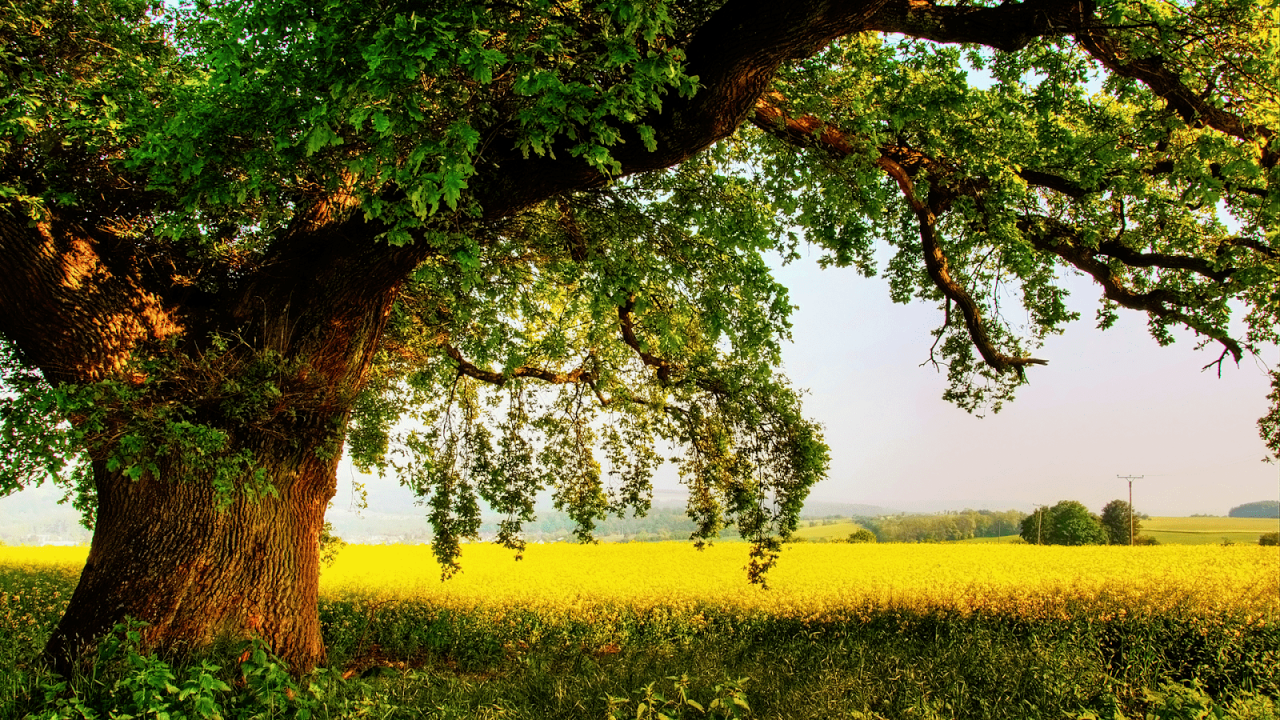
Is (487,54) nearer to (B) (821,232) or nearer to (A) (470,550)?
(B) (821,232)

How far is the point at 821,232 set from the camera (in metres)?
9.12

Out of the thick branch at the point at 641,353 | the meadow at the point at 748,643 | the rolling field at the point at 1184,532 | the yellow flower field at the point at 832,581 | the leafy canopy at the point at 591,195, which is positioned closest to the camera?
the leafy canopy at the point at 591,195

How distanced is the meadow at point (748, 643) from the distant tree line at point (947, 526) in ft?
47.3

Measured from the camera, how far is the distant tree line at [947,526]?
32.7 metres

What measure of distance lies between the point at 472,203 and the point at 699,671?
498 centimetres

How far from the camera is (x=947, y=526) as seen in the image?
35.8m

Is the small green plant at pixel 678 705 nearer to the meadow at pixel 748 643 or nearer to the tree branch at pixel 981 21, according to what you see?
the meadow at pixel 748 643

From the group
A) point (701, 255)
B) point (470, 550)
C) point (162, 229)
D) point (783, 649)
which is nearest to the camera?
point (162, 229)

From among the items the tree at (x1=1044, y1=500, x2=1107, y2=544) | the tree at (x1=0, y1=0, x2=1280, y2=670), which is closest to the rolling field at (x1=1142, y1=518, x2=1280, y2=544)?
the tree at (x1=1044, y1=500, x2=1107, y2=544)

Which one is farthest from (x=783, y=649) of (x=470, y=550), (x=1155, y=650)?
→ (x=470, y=550)

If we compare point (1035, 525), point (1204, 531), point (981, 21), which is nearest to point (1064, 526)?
point (1035, 525)

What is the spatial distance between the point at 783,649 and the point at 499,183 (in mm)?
7112

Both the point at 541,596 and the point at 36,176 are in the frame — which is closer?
the point at 36,176

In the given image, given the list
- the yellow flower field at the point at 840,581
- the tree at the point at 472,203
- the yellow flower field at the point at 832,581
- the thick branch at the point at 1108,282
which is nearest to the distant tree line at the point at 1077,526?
the yellow flower field at the point at 832,581
